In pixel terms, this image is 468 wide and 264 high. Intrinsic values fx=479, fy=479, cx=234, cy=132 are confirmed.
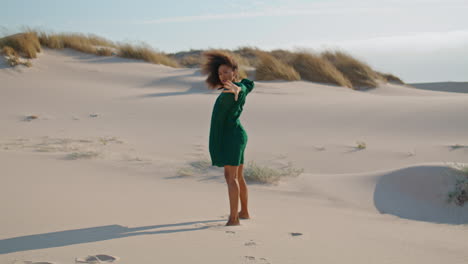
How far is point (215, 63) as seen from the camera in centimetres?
383

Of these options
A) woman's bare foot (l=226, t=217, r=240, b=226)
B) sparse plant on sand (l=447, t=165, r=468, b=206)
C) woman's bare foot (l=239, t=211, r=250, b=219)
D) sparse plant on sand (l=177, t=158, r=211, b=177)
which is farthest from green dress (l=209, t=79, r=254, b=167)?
sparse plant on sand (l=447, t=165, r=468, b=206)

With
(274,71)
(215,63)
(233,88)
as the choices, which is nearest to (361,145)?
(215,63)

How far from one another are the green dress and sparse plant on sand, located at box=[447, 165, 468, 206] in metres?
2.45

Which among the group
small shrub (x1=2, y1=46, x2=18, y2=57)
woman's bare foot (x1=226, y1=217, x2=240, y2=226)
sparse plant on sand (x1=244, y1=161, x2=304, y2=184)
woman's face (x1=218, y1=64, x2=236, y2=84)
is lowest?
woman's bare foot (x1=226, y1=217, x2=240, y2=226)

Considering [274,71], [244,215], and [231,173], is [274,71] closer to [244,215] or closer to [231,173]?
[244,215]

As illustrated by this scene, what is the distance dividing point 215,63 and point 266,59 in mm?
10341

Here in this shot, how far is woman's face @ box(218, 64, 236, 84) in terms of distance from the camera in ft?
12.4

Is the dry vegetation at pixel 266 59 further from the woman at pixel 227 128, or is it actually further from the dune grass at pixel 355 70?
the woman at pixel 227 128

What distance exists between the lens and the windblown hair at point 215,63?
379 cm

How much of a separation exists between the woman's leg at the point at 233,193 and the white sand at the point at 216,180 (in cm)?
11

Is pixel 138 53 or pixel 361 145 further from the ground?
pixel 138 53

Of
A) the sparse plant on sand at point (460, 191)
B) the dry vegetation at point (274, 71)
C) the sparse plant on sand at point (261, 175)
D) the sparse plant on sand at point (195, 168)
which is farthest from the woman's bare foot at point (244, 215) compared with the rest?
the dry vegetation at point (274, 71)

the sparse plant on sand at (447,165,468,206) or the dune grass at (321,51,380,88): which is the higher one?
the dune grass at (321,51,380,88)

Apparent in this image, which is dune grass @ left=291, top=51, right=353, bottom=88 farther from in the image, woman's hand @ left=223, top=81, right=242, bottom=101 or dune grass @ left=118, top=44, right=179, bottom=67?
woman's hand @ left=223, top=81, right=242, bottom=101
